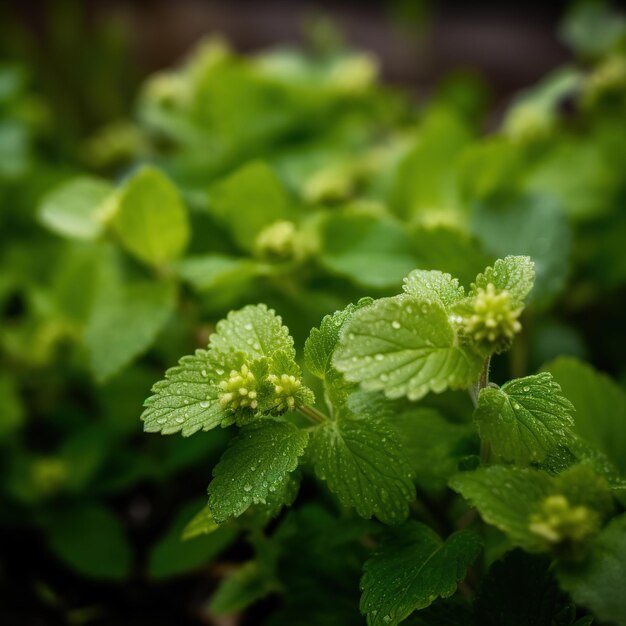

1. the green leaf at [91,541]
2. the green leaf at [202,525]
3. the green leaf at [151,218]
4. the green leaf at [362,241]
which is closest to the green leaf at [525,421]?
the green leaf at [202,525]

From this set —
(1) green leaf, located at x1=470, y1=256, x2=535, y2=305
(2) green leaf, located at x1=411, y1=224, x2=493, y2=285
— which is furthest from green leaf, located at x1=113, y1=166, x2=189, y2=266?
(1) green leaf, located at x1=470, y1=256, x2=535, y2=305

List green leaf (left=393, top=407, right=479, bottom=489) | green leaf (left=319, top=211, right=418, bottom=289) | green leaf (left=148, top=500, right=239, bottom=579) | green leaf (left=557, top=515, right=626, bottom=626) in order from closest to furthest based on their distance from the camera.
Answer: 1. green leaf (left=557, top=515, right=626, bottom=626)
2. green leaf (left=393, top=407, right=479, bottom=489)
3. green leaf (left=148, top=500, right=239, bottom=579)
4. green leaf (left=319, top=211, right=418, bottom=289)

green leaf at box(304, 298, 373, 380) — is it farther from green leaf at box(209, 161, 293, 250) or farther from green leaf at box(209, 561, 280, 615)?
green leaf at box(209, 161, 293, 250)

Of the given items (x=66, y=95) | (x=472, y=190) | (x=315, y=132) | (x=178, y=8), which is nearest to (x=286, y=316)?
(x=472, y=190)

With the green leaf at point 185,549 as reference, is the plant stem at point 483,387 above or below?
above

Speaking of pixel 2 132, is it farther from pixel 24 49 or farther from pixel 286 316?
pixel 286 316

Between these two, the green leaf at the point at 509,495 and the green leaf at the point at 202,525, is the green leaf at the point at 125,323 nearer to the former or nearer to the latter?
the green leaf at the point at 202,525

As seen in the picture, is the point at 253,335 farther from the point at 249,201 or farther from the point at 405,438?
the point at 249,201
